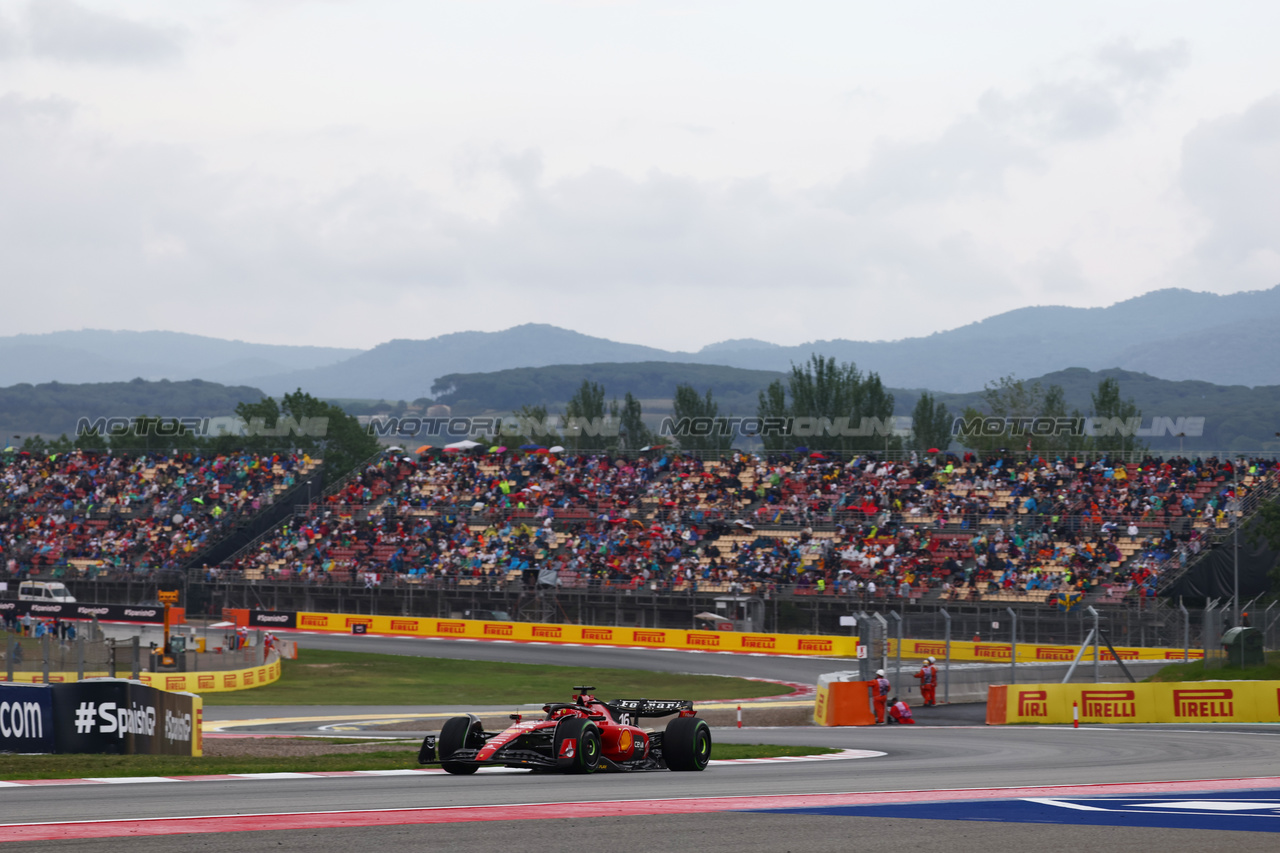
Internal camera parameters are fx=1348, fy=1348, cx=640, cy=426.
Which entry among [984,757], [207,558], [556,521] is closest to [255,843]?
[984,757]

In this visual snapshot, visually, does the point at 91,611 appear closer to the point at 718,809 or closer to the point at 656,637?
the point at 656,637

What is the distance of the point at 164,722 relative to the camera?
18.7 m

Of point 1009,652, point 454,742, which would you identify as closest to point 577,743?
point 454,742

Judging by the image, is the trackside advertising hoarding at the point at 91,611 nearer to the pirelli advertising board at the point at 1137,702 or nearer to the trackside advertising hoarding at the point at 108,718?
the pirelli advertising board at the point at 1137,702

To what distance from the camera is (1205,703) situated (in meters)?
26.4

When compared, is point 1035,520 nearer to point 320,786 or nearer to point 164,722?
point 164,722

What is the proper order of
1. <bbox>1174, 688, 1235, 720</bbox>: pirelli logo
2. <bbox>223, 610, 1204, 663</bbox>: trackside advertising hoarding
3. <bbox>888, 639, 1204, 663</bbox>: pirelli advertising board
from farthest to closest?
<bbox>223, 610, 1204, 663</bbox>: trackside advertising hoarding → <bbox>888, 639, 1204, 663</bbox>: pirelli advertising board → <bbox>1174, 688, 1235, 720</bbox>: pirelli logo

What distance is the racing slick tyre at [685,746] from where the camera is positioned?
15258 mm

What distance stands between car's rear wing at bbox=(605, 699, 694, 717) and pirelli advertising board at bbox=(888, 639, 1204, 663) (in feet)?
73.8

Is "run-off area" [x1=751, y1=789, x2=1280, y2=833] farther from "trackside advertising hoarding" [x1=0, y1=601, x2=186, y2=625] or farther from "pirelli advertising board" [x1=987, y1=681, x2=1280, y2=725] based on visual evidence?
"trackside advertising hoarding" [x1=0, y1=601, x2=186, y2=625]

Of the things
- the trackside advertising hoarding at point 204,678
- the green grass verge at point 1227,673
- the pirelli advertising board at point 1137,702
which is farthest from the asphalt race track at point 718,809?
the trackside advertising hoarding at point 204,678

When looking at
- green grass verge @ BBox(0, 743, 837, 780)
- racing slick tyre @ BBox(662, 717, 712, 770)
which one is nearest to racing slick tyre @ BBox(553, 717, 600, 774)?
racing slick tyre @ BBox(662, 717, 712, 770)

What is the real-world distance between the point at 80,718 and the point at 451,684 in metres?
21.7

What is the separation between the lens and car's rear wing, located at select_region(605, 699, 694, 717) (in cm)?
1552
